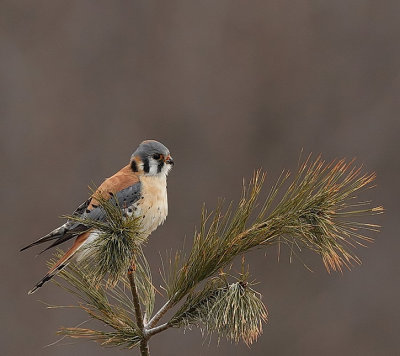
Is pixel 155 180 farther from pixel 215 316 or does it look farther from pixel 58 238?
pixel 215 316

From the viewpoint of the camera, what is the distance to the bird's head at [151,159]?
1603 mm

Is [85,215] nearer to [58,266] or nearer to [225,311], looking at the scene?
[58,266]

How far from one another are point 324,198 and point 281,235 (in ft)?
0.32

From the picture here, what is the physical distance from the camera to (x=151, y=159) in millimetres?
1632

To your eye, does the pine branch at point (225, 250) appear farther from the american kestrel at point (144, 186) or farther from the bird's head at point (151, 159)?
the bird's head at point (151, 159)

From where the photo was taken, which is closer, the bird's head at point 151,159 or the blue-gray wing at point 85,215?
the blue-gray wing at point 85,215

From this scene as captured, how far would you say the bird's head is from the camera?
1.60m

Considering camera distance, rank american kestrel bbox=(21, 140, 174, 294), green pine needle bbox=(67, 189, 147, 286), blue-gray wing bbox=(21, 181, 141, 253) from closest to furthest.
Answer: green pine needle bbox=(67, 189, 147, 286)
blue-gray wing bbox=(21, 181, 141, 253)
american kestrel bbox=(21, 140, 174, 294)

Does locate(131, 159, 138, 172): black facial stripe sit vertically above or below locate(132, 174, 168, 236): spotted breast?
above

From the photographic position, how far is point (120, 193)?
155cm

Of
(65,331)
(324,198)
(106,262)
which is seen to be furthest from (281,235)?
(65,331)

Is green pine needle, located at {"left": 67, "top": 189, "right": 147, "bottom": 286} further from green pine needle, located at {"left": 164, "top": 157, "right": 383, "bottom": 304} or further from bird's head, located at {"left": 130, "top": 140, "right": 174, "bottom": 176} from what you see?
A: bird's head, located at {"left": 130, "top": 140, "right": 174, "bottom": 176}

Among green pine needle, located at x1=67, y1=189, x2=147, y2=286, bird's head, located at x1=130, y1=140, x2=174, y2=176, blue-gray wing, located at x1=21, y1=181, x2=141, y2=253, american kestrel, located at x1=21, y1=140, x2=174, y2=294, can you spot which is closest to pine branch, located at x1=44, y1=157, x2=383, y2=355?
green pine needle, located at x1=67, y1=189, x2=147, y2=286

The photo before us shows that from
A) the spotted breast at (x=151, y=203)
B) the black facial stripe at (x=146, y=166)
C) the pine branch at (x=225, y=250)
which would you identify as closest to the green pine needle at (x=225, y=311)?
the pine branch at (x=225, y=250)
